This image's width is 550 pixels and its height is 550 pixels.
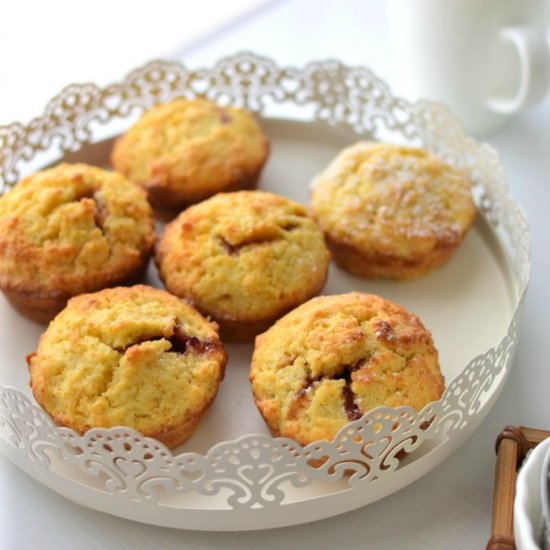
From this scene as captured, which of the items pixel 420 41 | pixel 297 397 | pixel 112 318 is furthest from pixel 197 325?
pixel 420 41

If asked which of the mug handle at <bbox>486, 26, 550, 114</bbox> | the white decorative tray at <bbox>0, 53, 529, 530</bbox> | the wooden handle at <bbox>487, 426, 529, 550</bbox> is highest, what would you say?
the mug handle at <bbox>486, 26, 550, 114</bbox>

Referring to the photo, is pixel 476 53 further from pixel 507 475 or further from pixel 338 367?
pixel 507 475

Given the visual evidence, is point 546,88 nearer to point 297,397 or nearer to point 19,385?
point 297,397

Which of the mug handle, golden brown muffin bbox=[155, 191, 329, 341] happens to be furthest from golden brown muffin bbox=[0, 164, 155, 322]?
the mug handle

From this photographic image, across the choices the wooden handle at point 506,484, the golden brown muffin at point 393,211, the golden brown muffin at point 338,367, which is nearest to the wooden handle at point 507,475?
the wooden handle at point 506,484

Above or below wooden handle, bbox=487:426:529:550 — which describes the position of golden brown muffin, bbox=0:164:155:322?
above

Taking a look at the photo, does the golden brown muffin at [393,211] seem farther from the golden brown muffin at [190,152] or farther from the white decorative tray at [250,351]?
the golden brown muffin at [190,152]

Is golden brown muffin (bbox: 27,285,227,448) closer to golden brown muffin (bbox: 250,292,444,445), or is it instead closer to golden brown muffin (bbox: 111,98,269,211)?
golden brown muffin (bbox: 250,292,444,445)
